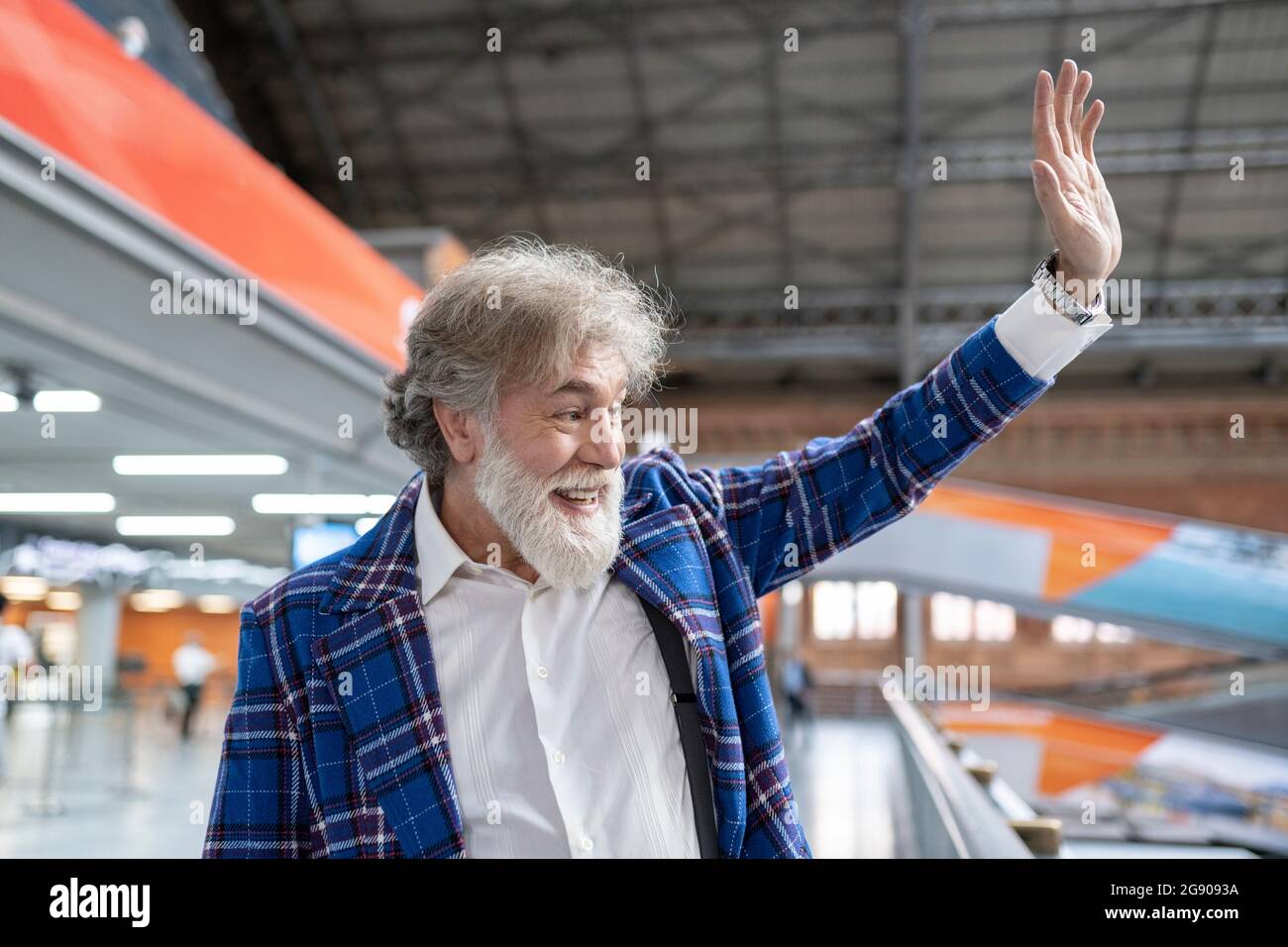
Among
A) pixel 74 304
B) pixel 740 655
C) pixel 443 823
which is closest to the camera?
pixel 443 823

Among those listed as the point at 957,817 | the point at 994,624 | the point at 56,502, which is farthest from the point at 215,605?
the point at 957,817

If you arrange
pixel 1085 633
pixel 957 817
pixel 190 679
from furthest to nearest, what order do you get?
1. pixel 1085 633
2. pixel 190 679
3. pixel 957 817

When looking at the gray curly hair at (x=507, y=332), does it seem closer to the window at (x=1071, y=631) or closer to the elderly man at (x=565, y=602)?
the elderly man at (x=565, y=602)

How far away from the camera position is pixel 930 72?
17.3 m

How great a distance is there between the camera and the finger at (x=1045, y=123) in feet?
4.00

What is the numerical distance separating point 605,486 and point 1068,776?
16.9 meters

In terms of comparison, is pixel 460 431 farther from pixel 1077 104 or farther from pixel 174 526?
pixel 174 526

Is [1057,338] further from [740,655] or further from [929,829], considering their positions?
[929,829]

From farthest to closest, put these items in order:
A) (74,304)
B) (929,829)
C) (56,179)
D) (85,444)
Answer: (85,444)
(74,304)
(929,829)
(56,179)

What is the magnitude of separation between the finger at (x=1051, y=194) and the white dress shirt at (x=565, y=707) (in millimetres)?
119

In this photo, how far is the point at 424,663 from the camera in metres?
1.25

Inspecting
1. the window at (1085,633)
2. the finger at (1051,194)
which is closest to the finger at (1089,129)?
the finger at (1051,194)

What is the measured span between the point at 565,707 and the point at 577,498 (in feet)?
0.83

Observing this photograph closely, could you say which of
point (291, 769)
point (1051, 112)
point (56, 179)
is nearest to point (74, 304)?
point (56, 179)
